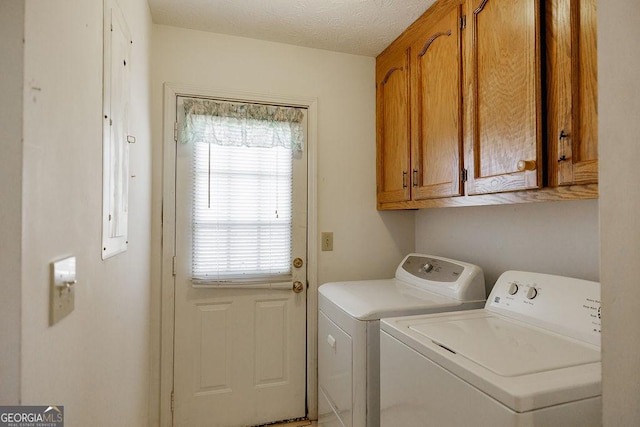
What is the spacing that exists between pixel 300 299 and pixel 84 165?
1.57m

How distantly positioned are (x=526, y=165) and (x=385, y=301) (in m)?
0.84

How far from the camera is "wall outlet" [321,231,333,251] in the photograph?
7.31 feet

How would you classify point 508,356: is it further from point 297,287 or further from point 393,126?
point 393,126

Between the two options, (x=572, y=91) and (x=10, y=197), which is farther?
(x=572, y=91)

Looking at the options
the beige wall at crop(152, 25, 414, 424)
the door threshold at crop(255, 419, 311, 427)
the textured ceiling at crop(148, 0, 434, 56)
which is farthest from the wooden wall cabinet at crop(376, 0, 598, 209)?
the door threshold at crop(255, 419, 311, 427)

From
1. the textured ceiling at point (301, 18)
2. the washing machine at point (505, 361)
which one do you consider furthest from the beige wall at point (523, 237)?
the textured ceiling at point (301, 18)

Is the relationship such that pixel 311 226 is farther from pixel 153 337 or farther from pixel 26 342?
pixel 26 342

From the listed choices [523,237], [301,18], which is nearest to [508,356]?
[523,237]

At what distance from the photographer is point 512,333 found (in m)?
1.19

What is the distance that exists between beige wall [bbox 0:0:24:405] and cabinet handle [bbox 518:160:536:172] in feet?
4.55

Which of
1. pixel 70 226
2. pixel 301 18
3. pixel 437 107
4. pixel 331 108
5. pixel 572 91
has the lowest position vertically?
pixel 70 226

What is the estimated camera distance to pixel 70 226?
0.75 meters

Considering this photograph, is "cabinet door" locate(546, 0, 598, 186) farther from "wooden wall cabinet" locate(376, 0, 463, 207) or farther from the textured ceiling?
the textured ceiling

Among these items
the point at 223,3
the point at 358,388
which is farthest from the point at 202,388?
the point at 223,3
